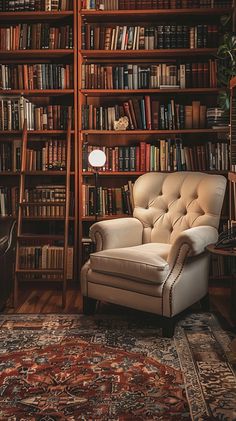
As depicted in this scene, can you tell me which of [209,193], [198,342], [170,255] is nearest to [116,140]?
[209,193]

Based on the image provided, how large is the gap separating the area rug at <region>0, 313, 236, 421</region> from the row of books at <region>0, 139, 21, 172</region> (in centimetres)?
148

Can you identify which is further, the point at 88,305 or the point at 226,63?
the point at 226,63

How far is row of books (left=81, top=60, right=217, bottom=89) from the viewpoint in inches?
183

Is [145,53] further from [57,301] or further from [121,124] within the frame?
[57,301]

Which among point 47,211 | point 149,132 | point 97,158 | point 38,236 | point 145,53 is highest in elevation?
point 145,53

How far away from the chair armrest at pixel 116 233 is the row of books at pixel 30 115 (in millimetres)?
1168

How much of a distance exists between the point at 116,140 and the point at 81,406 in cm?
296

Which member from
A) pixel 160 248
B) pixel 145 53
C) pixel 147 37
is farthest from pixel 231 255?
pixel 147 37

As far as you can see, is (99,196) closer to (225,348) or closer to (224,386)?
(225,348)

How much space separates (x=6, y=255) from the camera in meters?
3.89

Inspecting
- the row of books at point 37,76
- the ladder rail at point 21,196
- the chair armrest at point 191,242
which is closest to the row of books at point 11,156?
the ladder rail at point 21,196

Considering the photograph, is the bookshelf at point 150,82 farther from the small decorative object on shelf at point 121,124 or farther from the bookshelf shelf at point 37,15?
the bookshelf shelf at point 37,15

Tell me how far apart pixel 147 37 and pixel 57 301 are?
7.75 ft

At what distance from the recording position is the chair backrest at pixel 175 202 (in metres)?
3.85
